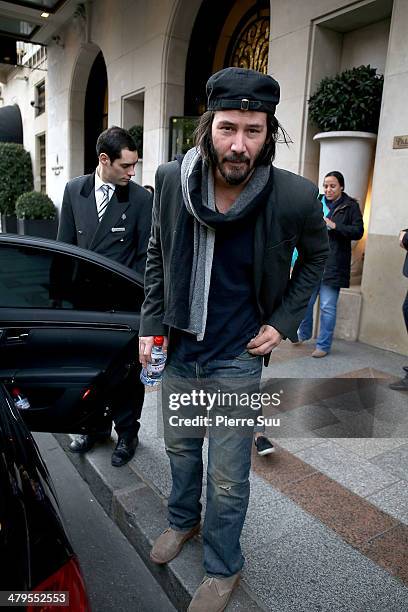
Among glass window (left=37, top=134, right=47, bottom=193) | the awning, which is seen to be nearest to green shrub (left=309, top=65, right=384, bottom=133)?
glass window (left=37, top=134, right=47, bottom=193)

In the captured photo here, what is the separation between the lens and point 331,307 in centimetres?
521

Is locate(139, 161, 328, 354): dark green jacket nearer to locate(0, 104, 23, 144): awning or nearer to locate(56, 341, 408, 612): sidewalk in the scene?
locate(56, 341, 408, 612): sidewalk

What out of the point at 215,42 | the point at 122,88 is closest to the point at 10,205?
the point at 122,88

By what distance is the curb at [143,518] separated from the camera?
2.12 metres

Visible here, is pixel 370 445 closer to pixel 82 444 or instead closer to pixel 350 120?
pixel 82 444

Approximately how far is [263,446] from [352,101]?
13.8 ft

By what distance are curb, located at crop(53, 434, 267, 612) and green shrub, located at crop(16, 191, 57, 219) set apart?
1141 cm

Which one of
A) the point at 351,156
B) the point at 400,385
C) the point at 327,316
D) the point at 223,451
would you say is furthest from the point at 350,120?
the point at 223,451

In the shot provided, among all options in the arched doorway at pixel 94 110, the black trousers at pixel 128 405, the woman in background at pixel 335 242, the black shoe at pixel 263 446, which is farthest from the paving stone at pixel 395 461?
the arched doorway at pixel 94 110

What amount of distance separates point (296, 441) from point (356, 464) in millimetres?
435

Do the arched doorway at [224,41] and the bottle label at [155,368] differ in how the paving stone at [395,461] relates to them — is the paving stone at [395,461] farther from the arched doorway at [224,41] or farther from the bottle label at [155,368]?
the arched doorway at [224,41]

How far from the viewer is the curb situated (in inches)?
83.6

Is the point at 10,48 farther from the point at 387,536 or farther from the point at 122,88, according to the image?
the point at 387,536

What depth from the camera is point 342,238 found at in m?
5.09
